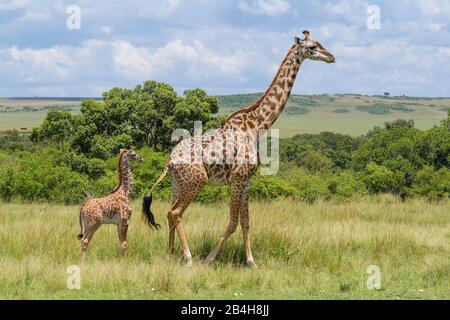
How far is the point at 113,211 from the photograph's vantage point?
9242 mm

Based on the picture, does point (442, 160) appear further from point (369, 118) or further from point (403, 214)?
point (369, 118)

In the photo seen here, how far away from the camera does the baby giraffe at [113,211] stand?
9.09 m

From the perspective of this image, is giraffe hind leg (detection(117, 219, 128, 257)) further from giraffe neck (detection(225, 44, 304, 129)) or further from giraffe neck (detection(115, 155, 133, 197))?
giraffe neck (detection(225, 44, 304, 129))

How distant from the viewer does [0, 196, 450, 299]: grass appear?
8.07 m

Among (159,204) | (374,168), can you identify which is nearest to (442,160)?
(374,168)

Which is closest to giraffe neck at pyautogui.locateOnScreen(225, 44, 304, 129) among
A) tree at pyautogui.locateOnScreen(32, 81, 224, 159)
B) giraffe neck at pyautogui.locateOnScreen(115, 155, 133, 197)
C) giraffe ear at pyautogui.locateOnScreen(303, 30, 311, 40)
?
giraffe ear at pyautogui.locateOnScreen(303, 30, 311, 40)

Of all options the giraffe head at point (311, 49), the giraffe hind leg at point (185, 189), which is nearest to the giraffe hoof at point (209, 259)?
the giraffe hind leg at point (185, 189)

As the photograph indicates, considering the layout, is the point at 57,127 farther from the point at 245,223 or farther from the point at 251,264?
the point at 251,264

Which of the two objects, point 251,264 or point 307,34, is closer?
point 251,264

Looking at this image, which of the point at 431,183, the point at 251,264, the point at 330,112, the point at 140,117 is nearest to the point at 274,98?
the point at 251,264

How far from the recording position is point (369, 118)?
13588cm

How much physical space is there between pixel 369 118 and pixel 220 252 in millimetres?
129433

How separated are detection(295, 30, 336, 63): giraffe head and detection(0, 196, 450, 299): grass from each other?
2.81 meters

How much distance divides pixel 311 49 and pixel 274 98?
0.90 metres
